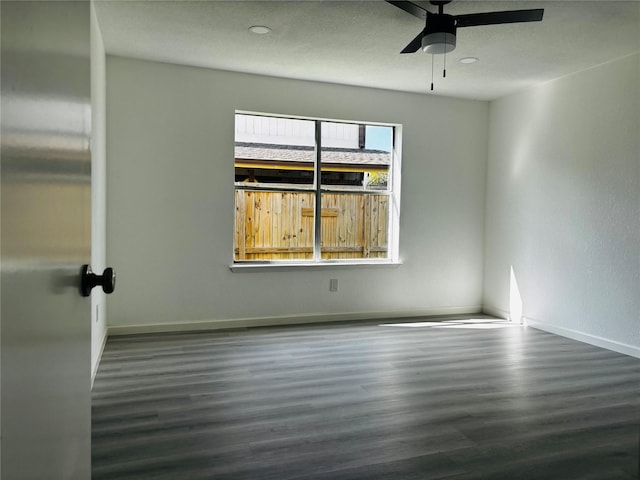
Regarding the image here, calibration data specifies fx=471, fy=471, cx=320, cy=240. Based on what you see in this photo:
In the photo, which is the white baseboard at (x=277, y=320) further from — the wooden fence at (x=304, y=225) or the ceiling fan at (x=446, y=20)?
the ceiling fan at (x=446, y=20)

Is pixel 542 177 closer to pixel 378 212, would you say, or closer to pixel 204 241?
pixel 378 212

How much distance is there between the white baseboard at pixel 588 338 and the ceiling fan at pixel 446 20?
9.24 ft

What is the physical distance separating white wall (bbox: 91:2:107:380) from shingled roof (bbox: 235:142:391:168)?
133cm

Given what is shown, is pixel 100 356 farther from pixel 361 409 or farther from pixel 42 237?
pixel 42 237

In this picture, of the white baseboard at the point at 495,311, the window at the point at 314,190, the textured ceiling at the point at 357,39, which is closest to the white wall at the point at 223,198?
the window at the point at 314,190

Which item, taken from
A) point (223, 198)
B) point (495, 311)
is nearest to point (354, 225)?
point (223, 198)

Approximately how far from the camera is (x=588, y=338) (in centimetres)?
430

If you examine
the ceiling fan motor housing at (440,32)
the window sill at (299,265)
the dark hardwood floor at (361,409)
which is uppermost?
the ceiling fan motor housing at (440,32)

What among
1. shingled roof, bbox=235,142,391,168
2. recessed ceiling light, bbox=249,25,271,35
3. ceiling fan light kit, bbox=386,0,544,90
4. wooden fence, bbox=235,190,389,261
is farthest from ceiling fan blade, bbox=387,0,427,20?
wooden fence, bbox=235,190,389,261

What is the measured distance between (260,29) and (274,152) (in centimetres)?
153

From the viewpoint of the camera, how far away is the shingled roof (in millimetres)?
4793

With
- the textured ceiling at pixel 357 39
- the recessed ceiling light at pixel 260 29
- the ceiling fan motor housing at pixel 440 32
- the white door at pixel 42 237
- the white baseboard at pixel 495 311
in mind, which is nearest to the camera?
the white door at pixel 42 237

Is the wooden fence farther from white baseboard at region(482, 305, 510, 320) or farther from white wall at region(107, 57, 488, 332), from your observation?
white baseboard at region(482, 305, 510, 320)

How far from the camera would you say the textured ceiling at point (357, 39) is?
315 centimetres
